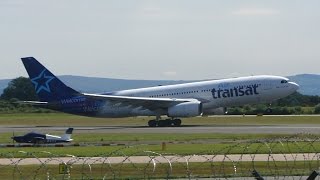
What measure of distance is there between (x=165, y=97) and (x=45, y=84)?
1177 centimetres

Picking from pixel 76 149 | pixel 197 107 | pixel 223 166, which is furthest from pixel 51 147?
pixel 197 107

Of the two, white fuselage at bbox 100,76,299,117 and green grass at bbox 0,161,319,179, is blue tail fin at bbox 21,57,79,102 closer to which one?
white fuselage at bbox 100,76,299,117

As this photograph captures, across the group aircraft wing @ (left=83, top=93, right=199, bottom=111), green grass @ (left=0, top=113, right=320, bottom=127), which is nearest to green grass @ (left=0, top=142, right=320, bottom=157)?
aircraft wing @ (left=83, top=93, right=199, bottom=111)

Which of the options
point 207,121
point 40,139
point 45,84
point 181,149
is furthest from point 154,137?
point 207,121

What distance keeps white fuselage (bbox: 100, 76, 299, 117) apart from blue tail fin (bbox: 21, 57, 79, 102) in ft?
13.9

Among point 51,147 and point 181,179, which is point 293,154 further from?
point 51,147

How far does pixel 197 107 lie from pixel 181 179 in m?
49.2

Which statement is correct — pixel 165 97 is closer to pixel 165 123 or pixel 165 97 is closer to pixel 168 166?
pixel 165 123

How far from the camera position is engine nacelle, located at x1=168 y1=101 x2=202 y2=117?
80125 mm

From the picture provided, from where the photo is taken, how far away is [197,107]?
8012 cm

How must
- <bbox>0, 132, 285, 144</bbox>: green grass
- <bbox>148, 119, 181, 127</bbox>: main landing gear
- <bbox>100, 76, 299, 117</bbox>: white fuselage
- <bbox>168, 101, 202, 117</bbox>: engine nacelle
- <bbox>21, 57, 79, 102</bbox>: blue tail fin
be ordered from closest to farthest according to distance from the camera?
<bbox>0, 132, 285, 144</bbox>: green grass, <bbox>100, 76, 299, 117</bbox>: white fuselage, <bbox>168, 101, 202, 117</bbox>: engine nacelle, <bbox>148, 119, 181, 127</bbox>: main landing gear, <bbox>21, 57, 79, 102</bbox>: blue tail fin

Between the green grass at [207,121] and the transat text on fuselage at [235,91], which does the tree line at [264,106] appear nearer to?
the green grass at [207,121]

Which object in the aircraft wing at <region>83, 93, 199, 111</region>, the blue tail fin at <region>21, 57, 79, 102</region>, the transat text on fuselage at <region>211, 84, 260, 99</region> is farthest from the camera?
the blue tail fin at <region>21, 57, 79, 102</region>

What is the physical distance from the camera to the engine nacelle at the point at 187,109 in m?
80.1
